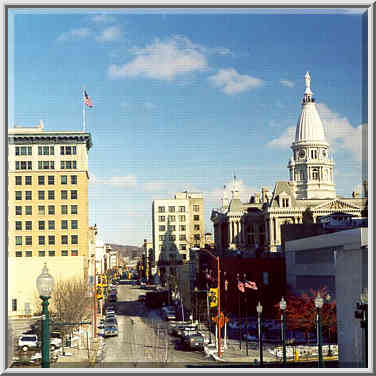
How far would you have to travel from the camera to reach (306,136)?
70938 millimetres

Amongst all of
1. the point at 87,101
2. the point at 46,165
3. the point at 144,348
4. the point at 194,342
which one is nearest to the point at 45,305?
the point at 87,101

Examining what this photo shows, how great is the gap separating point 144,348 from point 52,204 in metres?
14.7

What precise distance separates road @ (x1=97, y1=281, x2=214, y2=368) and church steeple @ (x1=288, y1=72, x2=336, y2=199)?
3988cm

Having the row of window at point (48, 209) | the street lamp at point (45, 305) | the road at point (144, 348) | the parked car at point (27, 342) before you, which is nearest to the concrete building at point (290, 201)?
the row of window at point (48, 209)

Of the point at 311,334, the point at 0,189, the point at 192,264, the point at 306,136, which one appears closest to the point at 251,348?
the point at 311,334

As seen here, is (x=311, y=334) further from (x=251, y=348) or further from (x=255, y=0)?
(x=255, y=0)

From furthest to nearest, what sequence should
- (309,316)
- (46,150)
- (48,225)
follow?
(48,225), (46,150), (309,316)

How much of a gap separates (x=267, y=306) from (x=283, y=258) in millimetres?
4670

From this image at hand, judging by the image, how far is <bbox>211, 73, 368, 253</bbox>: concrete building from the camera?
6706 centimetres

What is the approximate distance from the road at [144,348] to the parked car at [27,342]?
242 cm

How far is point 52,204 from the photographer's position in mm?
37219

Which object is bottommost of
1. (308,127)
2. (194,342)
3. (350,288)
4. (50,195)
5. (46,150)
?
(194,342)

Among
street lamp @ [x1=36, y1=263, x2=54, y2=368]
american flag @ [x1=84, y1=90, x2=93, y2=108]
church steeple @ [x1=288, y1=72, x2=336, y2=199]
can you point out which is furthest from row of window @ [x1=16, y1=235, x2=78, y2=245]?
church steeple @ [x1=288, y1=72, x2=336, y2=199]

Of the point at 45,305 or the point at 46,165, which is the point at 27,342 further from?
the point at 46,165
